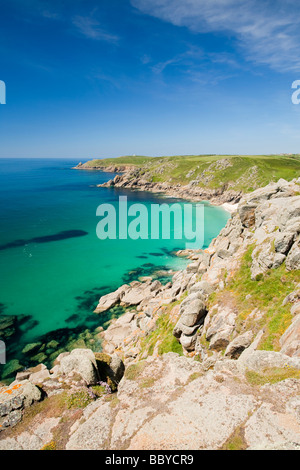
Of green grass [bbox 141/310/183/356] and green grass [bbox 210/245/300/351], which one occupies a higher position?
green grass [bbox 210/245/300/351]

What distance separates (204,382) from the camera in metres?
14.4

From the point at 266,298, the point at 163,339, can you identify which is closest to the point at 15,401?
the point at 163,339

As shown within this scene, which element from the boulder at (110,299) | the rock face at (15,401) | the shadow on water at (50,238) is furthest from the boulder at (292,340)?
the shadow on water at (50,238)

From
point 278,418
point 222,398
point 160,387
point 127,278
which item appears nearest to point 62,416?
point 160,387

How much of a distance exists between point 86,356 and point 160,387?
6540 millimetres

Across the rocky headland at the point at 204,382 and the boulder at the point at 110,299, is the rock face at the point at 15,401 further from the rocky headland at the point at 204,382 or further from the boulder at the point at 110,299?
the boulder at the point at 110,299

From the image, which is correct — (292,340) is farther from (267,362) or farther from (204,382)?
(204,382)

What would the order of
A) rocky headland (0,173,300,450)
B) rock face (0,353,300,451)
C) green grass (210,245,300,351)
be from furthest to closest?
1. green grass (210,245,300,351)
2. rocky headland (0,173,300,450)
3. rock face (0,353,300,451)

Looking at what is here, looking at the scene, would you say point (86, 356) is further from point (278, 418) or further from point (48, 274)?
point (48, 274)

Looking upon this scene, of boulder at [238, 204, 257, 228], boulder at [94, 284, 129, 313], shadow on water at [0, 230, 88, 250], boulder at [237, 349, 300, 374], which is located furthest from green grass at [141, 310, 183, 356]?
shadow on water at [0, 230, 88, 250]

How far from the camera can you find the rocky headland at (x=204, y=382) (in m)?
11.2

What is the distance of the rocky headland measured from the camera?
11242 millimetres

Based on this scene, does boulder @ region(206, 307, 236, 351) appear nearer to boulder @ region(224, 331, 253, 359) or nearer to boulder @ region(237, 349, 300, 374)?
boulder @ region(224, 331, 253, 359)

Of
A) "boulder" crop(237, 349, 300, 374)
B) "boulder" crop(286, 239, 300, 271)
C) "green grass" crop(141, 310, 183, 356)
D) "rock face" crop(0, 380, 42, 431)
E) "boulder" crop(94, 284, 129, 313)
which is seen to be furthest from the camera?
"boulder" crop(94, 284, 129, 313)
